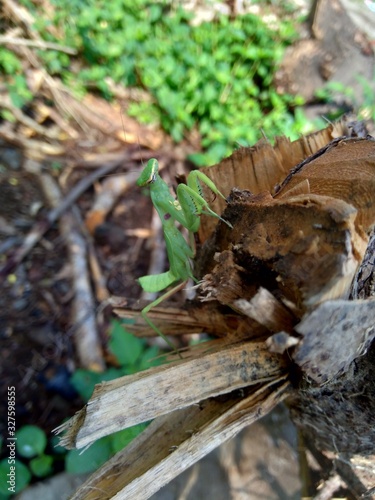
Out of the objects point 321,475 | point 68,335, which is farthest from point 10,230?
point 321,475

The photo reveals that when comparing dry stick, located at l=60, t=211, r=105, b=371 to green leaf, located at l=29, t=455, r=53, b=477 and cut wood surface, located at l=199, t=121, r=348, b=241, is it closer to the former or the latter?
green leaf, located at l=29, t=455, r=53, b=477

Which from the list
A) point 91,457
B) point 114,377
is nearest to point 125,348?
point 114,377

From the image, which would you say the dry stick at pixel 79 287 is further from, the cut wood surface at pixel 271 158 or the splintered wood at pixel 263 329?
the cut wood surface at pixel 271 158

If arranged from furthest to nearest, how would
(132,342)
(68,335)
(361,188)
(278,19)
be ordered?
(278,19)
(68,335)
(132,342)
(361,188)

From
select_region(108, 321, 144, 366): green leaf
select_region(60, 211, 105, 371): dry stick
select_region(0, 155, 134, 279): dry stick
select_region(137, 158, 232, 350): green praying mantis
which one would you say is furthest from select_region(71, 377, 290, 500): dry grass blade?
select_region(0, 155, 134, 279): dry stick

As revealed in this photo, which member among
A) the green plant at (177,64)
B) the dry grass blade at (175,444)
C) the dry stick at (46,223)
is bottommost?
the dry grass blade at (175,444)

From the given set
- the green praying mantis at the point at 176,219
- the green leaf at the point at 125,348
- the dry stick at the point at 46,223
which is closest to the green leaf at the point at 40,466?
the green leaf at the point at 125,348

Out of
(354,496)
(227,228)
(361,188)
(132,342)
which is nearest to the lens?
(361,188)

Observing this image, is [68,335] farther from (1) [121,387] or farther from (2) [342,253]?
(2) [342,253]
